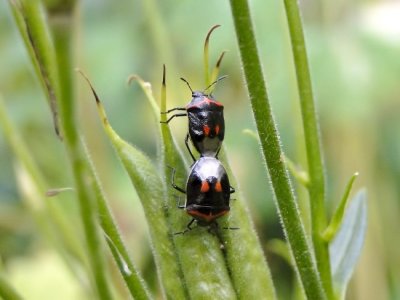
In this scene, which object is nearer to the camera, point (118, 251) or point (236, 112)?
point (118, 251)

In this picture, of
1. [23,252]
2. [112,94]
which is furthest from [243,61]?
[112,94]

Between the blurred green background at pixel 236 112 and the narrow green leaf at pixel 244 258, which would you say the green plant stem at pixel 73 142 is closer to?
the narrow green leaf at pixel 244 258

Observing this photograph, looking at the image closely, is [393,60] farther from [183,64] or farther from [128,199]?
[128,199]

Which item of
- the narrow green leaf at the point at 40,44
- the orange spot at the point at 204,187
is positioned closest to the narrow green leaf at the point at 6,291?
the narrow green leaf at the point at 40,44

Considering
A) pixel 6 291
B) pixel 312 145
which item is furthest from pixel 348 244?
pixel 6 291

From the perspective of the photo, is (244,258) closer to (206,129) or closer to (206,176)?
(206,176)

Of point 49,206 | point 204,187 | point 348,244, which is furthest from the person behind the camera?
point 49,206

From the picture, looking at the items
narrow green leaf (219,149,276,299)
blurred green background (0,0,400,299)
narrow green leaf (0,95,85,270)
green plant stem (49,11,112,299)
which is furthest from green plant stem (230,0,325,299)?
blurred green background (0,0,400,299)

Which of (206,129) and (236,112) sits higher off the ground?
(206,129)
